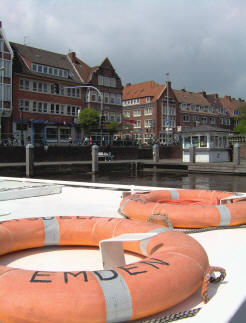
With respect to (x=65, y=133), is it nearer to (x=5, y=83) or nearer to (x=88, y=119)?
(x=88, y=119)

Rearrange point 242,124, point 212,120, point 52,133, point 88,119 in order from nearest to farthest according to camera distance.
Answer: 1. point 88,119
2. point 52,133
3. point 242,124
4. point 212,120

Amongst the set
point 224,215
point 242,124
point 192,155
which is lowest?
point 224,215

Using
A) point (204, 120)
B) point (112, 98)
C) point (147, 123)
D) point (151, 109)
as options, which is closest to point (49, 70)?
point (112, 98)

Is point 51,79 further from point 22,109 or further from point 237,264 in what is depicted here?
point 237,264

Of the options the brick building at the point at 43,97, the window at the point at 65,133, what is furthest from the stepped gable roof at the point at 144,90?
the window at the point at 65,133

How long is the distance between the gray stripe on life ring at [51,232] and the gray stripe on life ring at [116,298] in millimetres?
1733

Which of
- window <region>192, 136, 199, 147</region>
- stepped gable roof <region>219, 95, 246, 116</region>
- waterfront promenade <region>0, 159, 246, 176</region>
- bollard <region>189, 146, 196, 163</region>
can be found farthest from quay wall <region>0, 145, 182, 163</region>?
stepped gable roof <region>219, 95, 246, 116</region>

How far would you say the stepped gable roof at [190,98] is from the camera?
263ft

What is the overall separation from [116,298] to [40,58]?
161 ft

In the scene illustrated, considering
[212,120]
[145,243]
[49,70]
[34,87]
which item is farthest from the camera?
[212,120]

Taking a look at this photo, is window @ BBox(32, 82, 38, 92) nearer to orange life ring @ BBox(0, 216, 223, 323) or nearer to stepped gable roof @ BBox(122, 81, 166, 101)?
stepped gable roof @ BBox(122, 81, 166, 101)

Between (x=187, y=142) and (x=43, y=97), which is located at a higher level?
(x=43, y=97)

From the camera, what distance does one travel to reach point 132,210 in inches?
207

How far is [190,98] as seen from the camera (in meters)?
83.1
